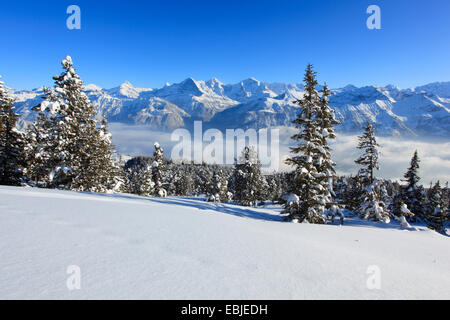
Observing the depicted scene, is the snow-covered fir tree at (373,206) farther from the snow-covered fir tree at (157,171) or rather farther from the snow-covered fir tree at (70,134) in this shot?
the snow-covered fir tree at (157,171)

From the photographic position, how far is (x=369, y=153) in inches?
903

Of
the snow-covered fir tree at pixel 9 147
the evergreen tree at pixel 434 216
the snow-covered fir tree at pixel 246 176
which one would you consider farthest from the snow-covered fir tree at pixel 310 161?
the evergreen tree at pixel 434 216

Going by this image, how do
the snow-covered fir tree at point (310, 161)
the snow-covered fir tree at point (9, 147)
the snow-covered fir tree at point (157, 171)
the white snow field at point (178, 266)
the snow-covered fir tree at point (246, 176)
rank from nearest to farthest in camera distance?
1. the white snow field at point (178, 266)
2. the snow-covered fir tree at point (310, 161)
3. the snow-covered fir tree at point (9, 147)
4. the snow-covered fir tree at point (157, 171)
5. the snow-covered fir tree at point (246, 176)

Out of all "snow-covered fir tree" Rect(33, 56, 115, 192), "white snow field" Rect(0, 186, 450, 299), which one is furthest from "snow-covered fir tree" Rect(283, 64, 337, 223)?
A: "snow-covered fir tree" Rect(33, 56, 115, 192)

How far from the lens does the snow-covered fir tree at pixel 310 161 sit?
52.7 ft

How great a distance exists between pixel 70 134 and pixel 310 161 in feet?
67.3

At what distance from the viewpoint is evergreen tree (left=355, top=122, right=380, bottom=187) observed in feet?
74.1

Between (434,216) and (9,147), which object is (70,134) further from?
(434,216)

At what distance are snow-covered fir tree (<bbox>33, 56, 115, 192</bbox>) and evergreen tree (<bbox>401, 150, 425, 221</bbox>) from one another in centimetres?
4708

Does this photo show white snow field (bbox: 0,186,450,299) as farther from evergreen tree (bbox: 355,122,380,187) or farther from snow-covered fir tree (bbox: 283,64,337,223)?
evergreen tree (bbox: 355,122,380,187)

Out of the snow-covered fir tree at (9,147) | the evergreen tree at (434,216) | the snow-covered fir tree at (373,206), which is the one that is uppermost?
the snow-covered fir tree at (9,147)

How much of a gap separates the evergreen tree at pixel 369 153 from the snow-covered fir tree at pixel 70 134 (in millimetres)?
27361
